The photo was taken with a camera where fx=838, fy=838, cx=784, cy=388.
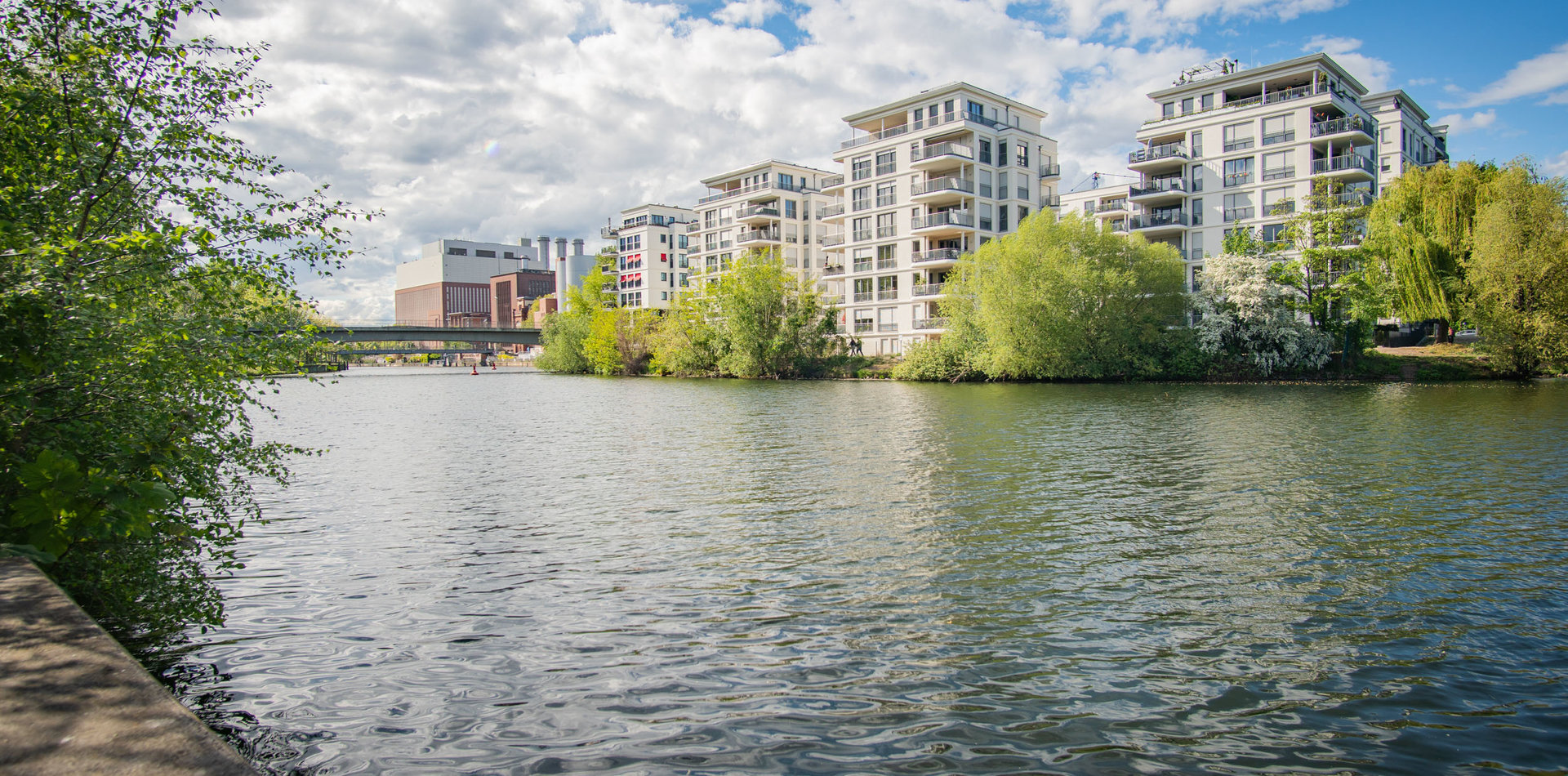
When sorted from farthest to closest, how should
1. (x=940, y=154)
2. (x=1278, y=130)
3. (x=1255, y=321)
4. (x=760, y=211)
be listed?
(x=760, y=211), (x=940, y=154), (x=1278, y=130), (x=1255, y=321)

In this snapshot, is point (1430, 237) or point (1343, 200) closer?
point (1430, 237)

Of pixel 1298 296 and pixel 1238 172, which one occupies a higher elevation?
pixel 1238 172

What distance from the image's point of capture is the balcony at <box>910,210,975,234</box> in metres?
76.1

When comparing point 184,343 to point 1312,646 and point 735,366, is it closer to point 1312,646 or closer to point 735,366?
point 1312,646

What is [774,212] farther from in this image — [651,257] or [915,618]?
[915,618]

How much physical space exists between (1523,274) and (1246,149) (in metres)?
26.5

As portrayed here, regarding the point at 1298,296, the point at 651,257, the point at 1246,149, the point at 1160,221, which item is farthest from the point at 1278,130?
the point at 651,257

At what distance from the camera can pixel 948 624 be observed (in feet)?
28.8

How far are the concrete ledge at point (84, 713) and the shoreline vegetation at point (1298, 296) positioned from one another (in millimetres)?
54833

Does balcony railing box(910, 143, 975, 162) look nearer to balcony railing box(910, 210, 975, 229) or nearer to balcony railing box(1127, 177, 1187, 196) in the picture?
balcony railing box(910, 210, 975, 229)

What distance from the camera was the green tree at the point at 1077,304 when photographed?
55.5m

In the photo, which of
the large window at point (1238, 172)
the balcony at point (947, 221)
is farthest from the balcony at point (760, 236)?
the large window at point (1238, 172)

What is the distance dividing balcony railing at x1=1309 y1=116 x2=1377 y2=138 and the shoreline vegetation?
425 centimetres

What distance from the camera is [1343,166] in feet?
213
